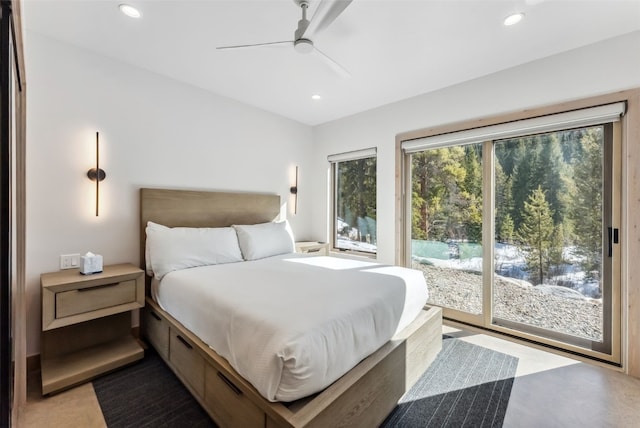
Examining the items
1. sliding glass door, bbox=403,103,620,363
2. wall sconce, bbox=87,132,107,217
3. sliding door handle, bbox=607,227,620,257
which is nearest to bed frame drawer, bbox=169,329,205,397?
wall sconce, bbox=87,132,107,217

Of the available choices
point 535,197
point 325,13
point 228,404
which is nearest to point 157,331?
point 228,404

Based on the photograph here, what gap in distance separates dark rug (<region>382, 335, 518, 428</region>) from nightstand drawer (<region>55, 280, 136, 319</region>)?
2.06m

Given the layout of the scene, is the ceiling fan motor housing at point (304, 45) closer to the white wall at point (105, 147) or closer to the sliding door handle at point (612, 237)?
the white wall at point (105, 147)

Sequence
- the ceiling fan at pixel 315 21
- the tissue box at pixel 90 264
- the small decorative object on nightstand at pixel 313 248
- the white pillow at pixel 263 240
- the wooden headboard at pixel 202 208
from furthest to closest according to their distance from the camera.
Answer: the small decorative object on nightstand at pixel 313 248, the white pillow at pixel 263 240, the wooden headboard at pixel 202 208, the tissue box at pixel 90 264, the ceiling fan at pixel 315 21

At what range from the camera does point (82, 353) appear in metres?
2.16

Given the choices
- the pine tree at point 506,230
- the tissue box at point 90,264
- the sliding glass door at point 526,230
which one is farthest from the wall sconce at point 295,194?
the pine tree at point 506,230

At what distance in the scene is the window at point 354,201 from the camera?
12.5 ft

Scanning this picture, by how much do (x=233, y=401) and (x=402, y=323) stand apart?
3.71ft

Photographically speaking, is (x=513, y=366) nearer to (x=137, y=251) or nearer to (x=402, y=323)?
(x=402, y=323)

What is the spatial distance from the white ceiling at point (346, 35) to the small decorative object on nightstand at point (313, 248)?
204 cm

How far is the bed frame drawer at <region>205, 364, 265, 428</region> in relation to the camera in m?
1.28

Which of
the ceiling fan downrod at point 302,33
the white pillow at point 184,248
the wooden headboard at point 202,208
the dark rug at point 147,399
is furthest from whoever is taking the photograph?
the wooden headboard at point 202,208

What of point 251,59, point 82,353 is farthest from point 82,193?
point 251,59

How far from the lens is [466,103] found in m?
2.87
